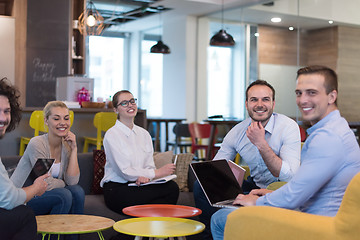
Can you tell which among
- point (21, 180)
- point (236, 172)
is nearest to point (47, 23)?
point (21, 180)

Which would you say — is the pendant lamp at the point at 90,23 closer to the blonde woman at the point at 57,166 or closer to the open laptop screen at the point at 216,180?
the blonde woman at the point at 57,166

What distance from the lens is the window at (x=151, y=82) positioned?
13.9 meters

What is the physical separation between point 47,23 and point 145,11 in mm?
3564

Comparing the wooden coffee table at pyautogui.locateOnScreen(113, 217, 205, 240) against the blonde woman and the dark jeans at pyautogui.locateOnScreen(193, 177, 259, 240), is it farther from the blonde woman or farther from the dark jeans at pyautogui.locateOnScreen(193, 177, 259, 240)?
the blonde woman

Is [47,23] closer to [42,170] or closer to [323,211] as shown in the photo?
[42,170]

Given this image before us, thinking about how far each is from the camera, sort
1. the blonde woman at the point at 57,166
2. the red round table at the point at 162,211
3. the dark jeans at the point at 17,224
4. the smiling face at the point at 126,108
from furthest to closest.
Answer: the smiling face at the point at 126,108, the blonde woman at the point at 57,166, the red round table at the point at 162,211, the dark jeans at the point at 17,224

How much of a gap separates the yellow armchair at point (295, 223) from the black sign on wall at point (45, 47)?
638 centimetres

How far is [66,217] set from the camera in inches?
125

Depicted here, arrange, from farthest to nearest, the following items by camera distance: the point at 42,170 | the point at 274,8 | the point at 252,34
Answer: the point at 252,34 → the point at 274,8 → the point at 42,170

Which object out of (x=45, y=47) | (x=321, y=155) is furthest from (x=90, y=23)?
(x=321, y=155)

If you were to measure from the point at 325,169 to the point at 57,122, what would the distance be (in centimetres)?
220

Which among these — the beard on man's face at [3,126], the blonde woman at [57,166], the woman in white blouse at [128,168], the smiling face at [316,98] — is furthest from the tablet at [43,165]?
the smiling face at [316,98]

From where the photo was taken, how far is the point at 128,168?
4145mm

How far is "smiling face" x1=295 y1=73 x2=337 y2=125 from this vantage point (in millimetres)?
2387
